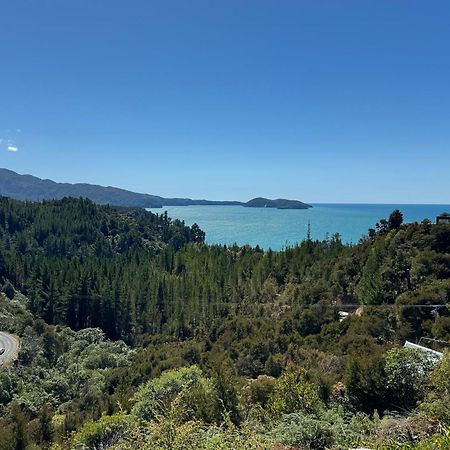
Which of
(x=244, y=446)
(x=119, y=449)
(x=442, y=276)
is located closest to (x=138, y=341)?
(x=442, y=276)

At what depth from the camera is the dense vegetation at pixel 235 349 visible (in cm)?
1257

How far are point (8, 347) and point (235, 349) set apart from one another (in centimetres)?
Answer: 2415

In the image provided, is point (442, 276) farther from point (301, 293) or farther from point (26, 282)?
point (26, 282)

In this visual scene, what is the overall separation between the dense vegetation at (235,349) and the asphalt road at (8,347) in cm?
92

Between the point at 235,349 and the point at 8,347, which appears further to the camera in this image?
the point at 8,347

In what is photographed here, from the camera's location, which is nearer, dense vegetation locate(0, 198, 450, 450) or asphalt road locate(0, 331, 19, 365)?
dense vegetation locate(0, 198, 450, 450)

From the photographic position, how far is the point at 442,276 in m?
32.4

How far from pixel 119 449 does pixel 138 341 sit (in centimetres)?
4713

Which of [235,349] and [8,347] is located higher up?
[235,349]

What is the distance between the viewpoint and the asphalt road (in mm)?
41616

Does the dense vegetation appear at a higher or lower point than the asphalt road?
higher

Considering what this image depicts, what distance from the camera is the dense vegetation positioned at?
12.6m

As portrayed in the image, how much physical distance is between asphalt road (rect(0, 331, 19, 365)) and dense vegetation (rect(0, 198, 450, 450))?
916 mm

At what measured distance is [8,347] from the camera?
149 ft
